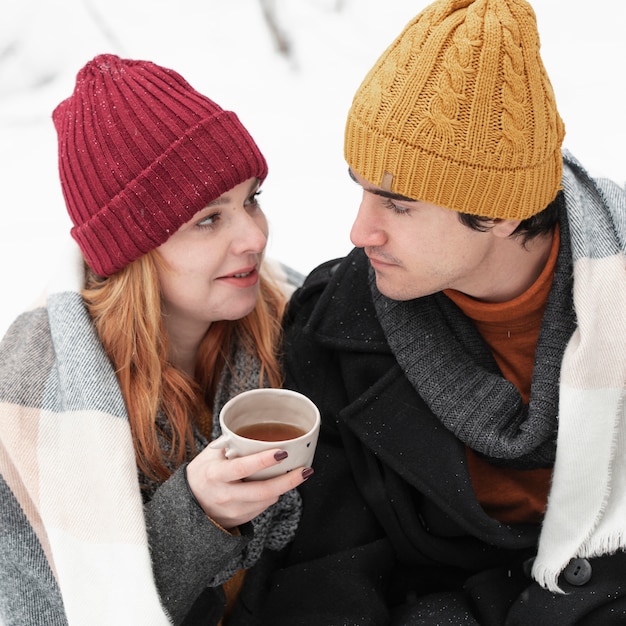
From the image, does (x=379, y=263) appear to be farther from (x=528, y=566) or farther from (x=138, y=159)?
(x=528, y=566)

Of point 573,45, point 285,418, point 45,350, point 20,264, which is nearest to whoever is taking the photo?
point 285,418

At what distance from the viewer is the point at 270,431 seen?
1229 millimetres

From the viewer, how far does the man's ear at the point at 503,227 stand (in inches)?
53.0

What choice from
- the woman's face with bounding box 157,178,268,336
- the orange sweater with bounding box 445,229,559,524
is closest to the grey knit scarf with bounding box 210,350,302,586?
the woman's face with bounding box 157,178,268,336

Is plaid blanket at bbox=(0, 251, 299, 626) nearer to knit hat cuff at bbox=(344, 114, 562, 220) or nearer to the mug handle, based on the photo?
the mug handle

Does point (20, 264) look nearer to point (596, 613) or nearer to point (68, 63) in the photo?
point (68, 63)

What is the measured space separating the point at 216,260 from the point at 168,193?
15 cm

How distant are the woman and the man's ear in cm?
40

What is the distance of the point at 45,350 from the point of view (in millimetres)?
1412

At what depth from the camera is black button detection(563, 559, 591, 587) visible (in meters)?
1.36

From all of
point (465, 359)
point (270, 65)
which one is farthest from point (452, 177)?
point (270, 65)

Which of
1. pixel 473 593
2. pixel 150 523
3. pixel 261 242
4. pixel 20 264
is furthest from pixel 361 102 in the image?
pixel 20 264

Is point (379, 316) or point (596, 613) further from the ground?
point (379, 316)

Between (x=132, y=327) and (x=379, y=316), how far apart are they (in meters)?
0.44
